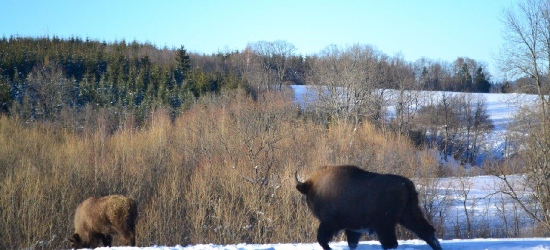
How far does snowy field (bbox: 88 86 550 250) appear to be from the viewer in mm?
7633

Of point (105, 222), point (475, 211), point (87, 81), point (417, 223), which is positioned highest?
point (87, 81)

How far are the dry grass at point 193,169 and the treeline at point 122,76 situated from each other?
749cm

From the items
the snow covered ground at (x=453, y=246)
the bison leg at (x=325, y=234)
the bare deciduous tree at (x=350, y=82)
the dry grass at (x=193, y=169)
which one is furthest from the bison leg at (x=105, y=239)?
the bare deciduous tree at (x=350, y=82)

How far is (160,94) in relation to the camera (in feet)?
160

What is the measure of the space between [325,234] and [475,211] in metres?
25.5

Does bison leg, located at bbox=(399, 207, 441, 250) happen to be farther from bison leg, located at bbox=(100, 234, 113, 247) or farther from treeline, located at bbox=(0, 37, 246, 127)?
treeline, located at bbox=(0, 37, 246, 127)

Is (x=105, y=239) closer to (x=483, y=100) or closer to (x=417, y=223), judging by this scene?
(x=417, y=223)

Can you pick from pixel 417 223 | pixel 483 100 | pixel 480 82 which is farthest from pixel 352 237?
pixel 480 82

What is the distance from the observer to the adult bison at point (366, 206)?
7.39 m

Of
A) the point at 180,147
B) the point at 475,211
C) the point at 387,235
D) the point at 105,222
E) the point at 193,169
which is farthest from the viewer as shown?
the point at 180,147

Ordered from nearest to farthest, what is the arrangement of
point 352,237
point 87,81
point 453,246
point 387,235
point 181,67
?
point 387,235 → point 453,246 → point 352,237 → point 87,81 → point 181,67

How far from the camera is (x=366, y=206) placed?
24.8 feet

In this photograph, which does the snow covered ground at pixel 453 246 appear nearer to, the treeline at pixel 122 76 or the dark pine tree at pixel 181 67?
the treeline at pixel 122 76

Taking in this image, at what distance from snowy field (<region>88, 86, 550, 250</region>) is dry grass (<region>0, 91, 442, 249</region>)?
7.59 feet
